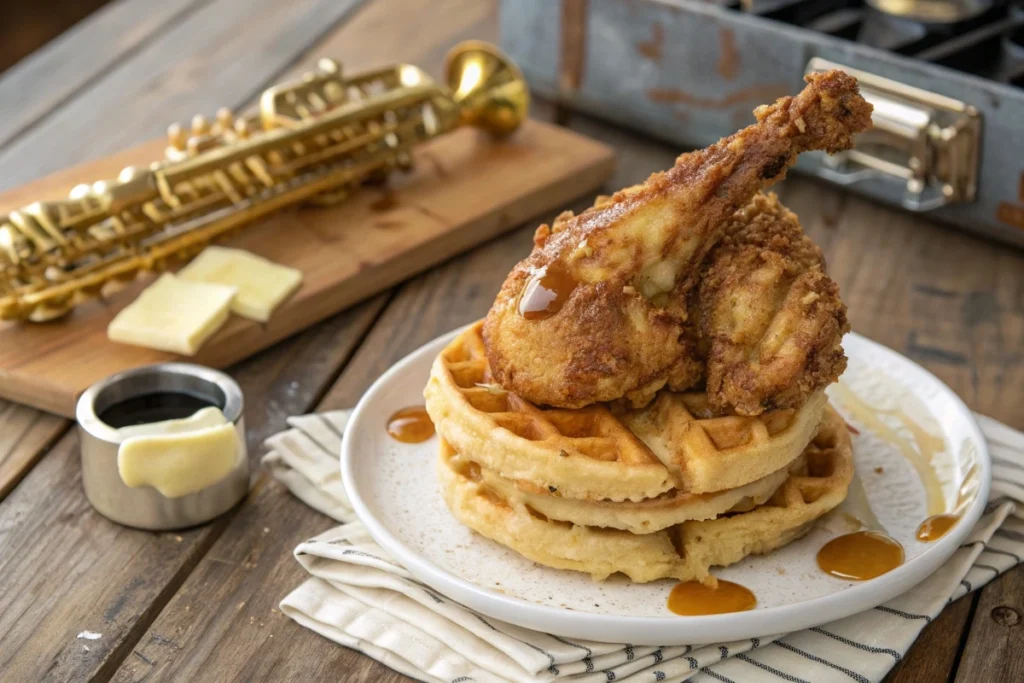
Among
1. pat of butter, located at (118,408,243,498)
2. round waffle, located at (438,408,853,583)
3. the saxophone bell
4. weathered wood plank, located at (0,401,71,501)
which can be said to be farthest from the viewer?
the saxophone bell

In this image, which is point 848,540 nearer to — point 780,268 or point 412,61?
point 780,268

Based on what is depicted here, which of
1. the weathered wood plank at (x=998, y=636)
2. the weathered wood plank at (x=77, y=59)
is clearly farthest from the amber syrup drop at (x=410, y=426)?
the weathered wood plank at (x=77, y=59)

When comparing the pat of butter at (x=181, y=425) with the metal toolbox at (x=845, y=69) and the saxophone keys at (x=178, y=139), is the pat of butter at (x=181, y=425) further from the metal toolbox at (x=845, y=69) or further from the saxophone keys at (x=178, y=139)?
the metal toolbox at (x=845, y=69)

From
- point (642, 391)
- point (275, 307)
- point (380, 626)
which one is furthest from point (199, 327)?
point (642, 391)

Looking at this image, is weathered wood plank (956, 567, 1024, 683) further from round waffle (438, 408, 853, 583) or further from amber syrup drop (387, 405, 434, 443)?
amber syrup drop (387, 405, 434, 443)

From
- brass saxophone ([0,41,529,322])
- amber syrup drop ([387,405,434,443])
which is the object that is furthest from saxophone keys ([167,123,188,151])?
amber syrup drop ([387,405,434,443])

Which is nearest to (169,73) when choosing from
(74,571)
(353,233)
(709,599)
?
(353,233)

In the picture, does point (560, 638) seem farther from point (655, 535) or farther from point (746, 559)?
point (746, 559)
